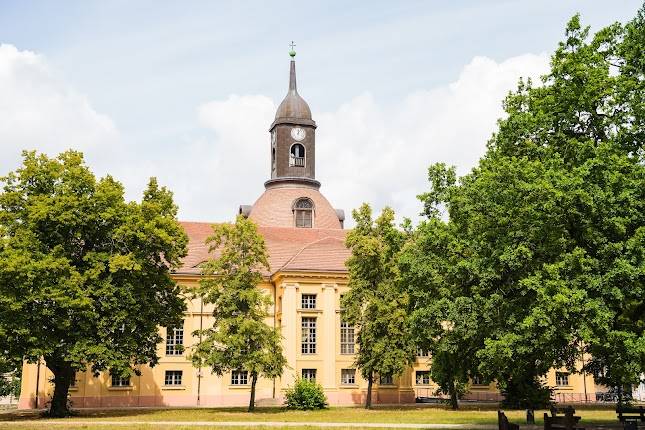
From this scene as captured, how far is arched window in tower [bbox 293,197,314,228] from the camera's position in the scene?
6198 cm

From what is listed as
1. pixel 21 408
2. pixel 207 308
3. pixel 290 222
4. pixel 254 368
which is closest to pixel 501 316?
pixel 254 368

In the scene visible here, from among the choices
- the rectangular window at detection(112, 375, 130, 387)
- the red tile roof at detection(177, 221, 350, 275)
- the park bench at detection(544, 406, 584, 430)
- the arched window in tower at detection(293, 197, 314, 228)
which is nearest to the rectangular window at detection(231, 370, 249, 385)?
the rectangular window at detection(112, 375, 130, 387)

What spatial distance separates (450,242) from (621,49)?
31.1 feet

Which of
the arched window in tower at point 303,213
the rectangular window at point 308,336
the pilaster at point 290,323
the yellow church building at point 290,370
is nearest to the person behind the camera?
the yellow church building at point 290,370

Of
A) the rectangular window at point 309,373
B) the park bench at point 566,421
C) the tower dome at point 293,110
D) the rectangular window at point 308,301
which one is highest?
the tower dome at point 293,110

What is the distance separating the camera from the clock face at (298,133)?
2584 inches

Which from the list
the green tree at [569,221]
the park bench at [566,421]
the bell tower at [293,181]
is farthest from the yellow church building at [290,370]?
the park bench at [566,421]

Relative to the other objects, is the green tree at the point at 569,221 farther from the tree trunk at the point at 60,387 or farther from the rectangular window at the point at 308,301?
the rectangular window at the point at 308,301

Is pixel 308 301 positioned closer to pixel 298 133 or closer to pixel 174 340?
pixel 174 340

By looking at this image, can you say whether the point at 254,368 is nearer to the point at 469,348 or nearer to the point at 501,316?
the point at 469,348

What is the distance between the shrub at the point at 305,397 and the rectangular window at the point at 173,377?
1170cm

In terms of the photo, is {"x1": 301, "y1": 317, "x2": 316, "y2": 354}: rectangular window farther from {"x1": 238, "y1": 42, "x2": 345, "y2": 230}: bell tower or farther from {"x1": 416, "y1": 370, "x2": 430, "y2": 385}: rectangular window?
{"x1": 238, "y1": 42, "x2": 345, "y2": 230}: bell tower

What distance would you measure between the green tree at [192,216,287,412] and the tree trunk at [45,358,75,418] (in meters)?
6.29

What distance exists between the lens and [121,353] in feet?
117
